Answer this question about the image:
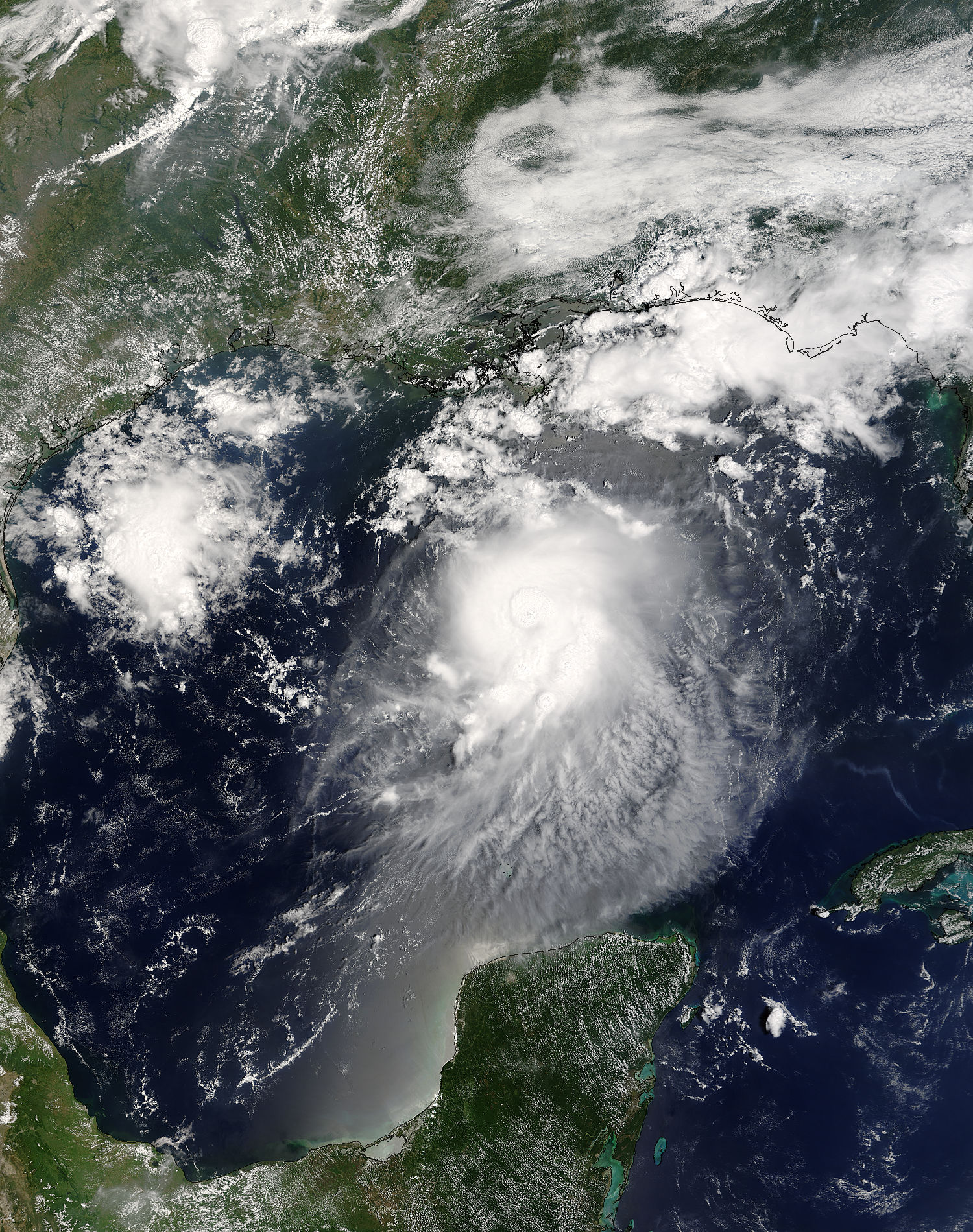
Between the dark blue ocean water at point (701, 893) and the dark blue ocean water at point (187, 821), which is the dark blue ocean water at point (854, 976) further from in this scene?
the dark blue ocean water at point (187, 821)

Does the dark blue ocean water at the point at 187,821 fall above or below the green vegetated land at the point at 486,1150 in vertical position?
above

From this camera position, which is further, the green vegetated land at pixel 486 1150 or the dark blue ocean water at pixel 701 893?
the green vegetated land at pixel 486 1150

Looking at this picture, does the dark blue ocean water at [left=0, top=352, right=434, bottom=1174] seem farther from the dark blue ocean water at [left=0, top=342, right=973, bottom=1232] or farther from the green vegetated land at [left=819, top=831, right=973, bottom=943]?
the green vegetated land at [left=819, top=831, right=973, bottom=943]

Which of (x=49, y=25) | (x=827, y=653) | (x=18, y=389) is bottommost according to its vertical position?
(x=827, y=653)

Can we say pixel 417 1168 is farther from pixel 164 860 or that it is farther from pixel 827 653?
pixel 827 653

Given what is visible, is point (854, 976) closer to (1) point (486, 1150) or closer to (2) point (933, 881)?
(2) point (933, 881)

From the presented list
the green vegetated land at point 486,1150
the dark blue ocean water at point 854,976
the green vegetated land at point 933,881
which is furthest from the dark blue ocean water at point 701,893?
the green vegetated land at point 486,1150

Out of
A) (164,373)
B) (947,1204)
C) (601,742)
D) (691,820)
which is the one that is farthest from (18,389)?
(947,1204)

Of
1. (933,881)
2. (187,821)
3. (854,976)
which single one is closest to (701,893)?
(854,976)
